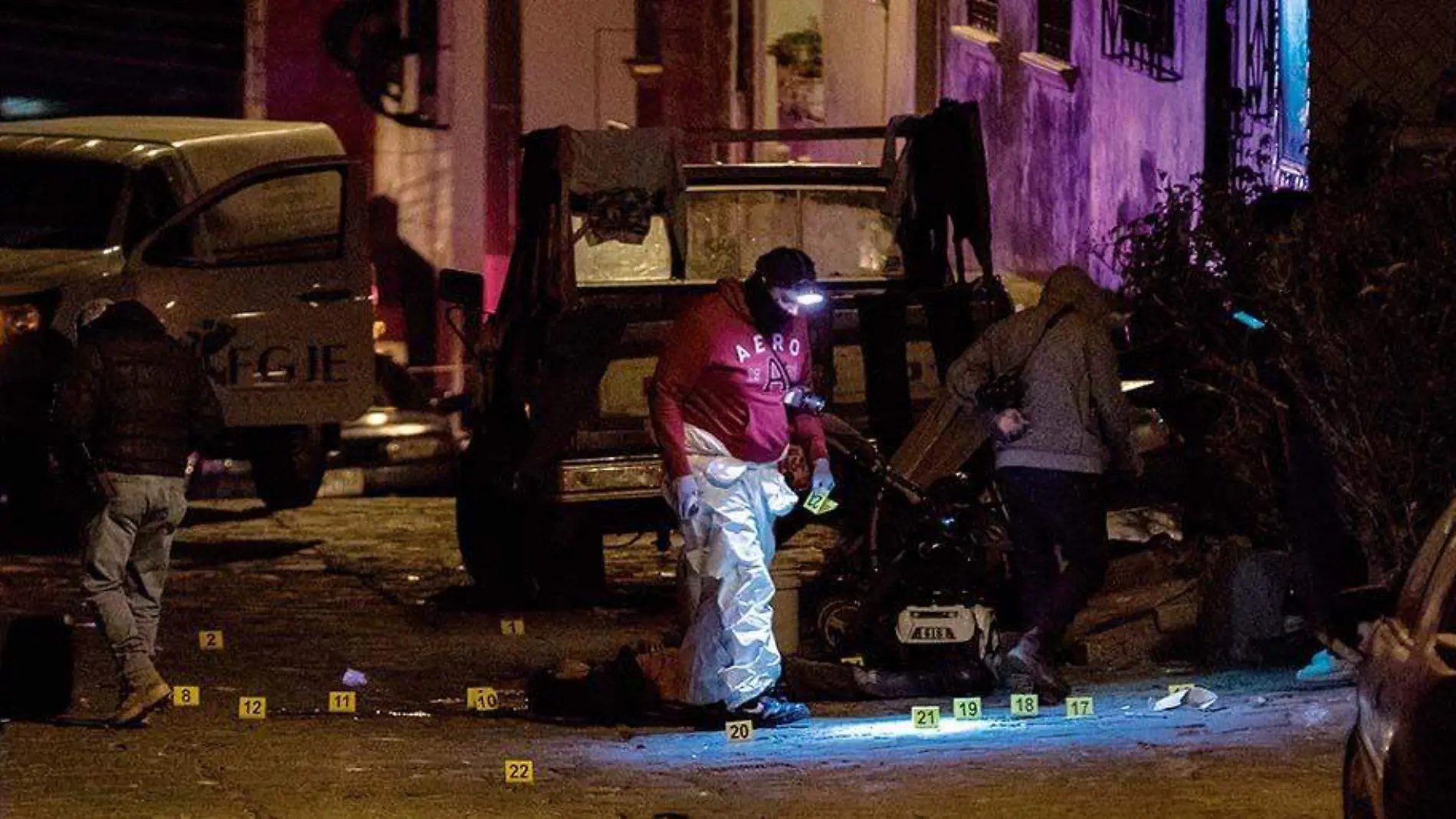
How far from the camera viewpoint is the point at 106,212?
53.4 feet

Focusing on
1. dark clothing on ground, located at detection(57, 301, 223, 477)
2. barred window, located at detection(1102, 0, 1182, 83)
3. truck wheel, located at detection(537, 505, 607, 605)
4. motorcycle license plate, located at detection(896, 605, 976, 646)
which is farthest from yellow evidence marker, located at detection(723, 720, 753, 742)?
barred window, located at detection(1102, 0, 1182, 83)

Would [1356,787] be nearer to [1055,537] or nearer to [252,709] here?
[1055,537]

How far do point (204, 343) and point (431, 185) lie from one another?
7.44m

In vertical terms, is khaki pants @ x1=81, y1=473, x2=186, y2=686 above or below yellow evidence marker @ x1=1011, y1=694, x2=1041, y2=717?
above

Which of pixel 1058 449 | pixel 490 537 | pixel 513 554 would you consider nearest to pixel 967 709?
pixel 1058 449

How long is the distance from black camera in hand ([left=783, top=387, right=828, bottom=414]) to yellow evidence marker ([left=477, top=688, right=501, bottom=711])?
5.58ft

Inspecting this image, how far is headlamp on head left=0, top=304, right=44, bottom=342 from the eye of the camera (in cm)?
1558

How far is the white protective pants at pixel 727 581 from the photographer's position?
9.98 m

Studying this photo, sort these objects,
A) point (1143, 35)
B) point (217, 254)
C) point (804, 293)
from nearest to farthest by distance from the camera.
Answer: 1. point (804, 293)
2. point (217, 254)
3. point (1143, 35)

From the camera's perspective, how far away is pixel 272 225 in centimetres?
1695

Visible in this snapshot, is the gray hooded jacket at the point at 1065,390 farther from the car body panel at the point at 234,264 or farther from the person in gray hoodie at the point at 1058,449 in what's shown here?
the car body panel at the point at 234,264

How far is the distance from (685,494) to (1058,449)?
165 centimetres

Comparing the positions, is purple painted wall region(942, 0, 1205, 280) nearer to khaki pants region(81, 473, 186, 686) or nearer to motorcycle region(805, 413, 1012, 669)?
motorcycle region(805, 413, 1012, 669)

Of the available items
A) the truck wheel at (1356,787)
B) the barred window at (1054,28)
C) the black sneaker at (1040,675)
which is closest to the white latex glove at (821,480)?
the black sneaker at (1040,675)
